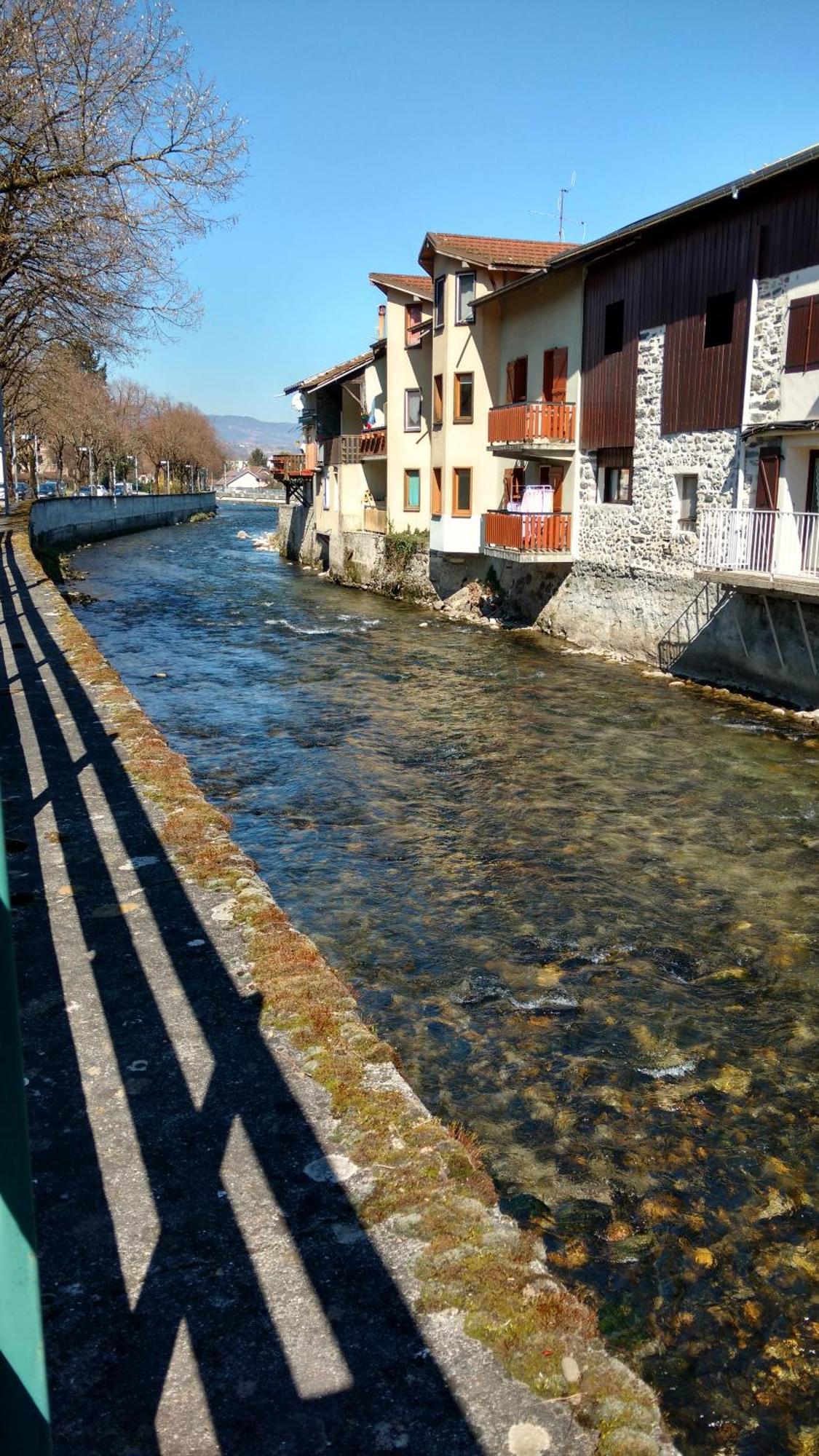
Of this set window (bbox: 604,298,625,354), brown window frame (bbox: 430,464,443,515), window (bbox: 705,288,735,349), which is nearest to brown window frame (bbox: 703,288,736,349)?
window (bbox: 705,288,735,349)

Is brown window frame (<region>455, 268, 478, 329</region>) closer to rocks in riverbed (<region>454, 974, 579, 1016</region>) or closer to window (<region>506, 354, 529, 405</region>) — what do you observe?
window (<region>506, 354, 529, 405</region>)

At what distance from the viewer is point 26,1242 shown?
6.15ft

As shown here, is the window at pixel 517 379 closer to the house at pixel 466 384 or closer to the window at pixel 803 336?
the house at pixel 466 384

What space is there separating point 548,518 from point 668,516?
490 centimetres

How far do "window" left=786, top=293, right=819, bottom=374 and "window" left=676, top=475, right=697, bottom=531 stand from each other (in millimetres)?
3652

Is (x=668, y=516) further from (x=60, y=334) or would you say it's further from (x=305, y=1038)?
(x=305, y=1038)

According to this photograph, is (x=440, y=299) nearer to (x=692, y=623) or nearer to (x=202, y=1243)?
(x=692, y=623)

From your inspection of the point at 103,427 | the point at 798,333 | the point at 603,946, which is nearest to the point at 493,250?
the point at 798,333

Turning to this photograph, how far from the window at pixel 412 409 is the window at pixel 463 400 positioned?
248 inches

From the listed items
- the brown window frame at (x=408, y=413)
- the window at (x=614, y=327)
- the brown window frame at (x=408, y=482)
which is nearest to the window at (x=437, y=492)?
the brown window frame at (x=408, y=482)

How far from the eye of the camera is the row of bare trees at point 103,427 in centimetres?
5572

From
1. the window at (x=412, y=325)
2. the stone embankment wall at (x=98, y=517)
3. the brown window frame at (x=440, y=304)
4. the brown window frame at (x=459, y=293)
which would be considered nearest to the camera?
the brown window frame at (x=459, y=293)

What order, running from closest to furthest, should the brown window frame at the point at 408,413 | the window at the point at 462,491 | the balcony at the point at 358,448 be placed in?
the window at the point at 462,491 < the brown window frame at the point at 408,413 < the balcony at the point at 358,448

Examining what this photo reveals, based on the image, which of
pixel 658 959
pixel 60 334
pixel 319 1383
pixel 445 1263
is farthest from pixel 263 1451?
pixel 60 334
